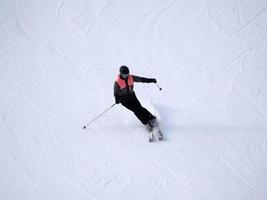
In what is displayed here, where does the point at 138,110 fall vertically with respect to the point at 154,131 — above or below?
above

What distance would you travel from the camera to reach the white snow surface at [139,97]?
270 inches

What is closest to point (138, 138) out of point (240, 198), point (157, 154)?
point (157, 154)

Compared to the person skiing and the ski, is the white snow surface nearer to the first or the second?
the ski

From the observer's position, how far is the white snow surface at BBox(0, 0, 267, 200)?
686 cm

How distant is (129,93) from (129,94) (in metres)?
0.03

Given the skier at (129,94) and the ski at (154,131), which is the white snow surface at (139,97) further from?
the skier at (129,94)

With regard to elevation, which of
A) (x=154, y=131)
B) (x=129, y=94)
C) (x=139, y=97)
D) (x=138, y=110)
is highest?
(x=129, y=94)

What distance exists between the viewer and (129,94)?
736cm

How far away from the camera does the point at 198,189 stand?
6.68 m

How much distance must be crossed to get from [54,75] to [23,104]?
142 cm

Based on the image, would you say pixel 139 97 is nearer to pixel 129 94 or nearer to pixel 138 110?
pixel 138 110

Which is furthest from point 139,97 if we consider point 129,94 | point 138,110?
point 129,94

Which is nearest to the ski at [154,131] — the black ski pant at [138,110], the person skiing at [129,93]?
the person skiing at [129,93]

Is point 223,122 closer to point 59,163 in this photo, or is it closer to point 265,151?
point 265,151
